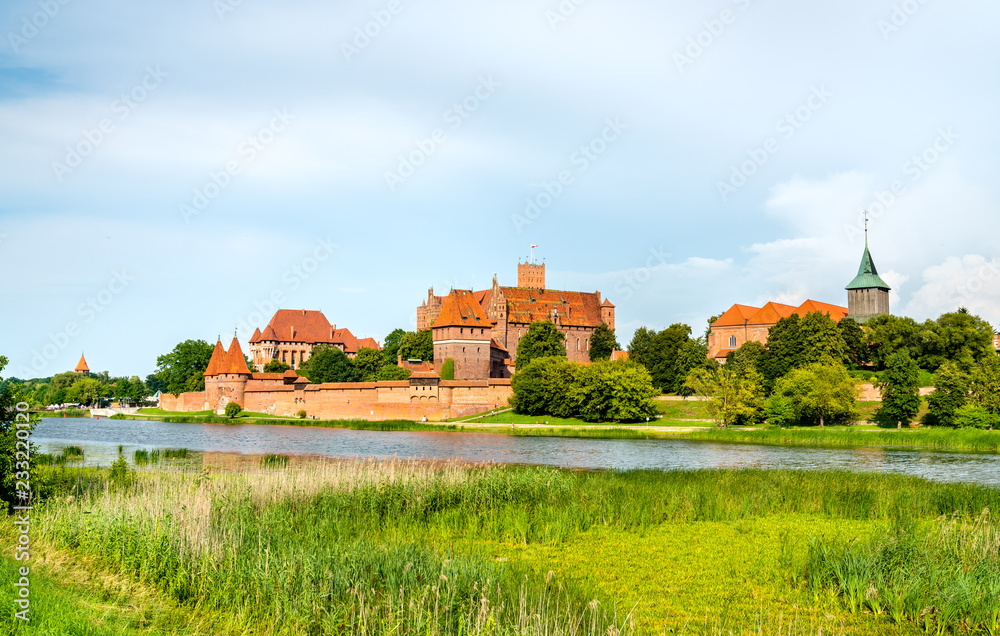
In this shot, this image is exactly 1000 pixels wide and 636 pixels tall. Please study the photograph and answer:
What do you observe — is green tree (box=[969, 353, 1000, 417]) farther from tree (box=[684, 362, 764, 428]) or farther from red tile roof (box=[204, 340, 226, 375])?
red tile roof (box=[204, 340, 226, 375])

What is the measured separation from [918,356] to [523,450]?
132 feet

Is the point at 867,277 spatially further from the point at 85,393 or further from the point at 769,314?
the point at 85,393

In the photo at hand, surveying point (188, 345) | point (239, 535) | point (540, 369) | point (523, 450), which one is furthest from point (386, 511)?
point (188, 345)

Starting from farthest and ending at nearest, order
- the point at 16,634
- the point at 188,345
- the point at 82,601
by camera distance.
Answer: the point at 188,345
the point at 82,601
the point at 16,634

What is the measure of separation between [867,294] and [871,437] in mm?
43323

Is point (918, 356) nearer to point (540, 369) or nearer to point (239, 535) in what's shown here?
point (540, 369)

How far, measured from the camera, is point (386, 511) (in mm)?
11789

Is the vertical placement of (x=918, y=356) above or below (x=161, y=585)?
above

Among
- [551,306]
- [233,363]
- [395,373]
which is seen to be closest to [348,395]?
[395,373]

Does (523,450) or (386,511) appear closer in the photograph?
(386,511)

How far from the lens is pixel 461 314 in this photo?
65.4m

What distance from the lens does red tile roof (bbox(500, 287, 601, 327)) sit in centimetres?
8100

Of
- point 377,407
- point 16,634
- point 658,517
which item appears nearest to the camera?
point 16,634

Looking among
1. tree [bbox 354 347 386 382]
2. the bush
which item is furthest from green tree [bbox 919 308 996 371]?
tree [bbox 354 347 386 382]
